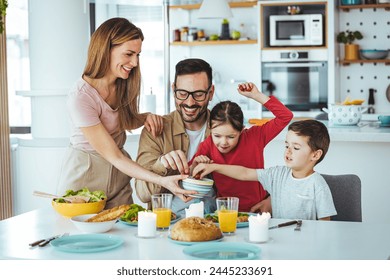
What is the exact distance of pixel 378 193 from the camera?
409cm

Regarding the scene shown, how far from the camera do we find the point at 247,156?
9.14 feet

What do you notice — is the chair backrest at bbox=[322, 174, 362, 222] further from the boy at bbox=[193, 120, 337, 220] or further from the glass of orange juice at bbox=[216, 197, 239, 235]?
the glass of orange juice at bbox=[216, 197, 239, 235]

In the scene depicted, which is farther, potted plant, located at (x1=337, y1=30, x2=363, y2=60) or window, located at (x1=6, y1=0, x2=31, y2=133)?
potted plant, located at (x1=337, y1=30, x2=363, y2=60)

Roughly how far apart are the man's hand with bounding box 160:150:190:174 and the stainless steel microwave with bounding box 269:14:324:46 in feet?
13.5

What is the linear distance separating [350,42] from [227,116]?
4.18m

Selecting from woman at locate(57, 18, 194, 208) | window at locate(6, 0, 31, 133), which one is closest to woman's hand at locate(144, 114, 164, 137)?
woman at locate(57, 18, 194, 208)

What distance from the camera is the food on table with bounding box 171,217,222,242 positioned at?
201 cm

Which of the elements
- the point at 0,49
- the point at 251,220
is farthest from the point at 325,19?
the point at 251,220

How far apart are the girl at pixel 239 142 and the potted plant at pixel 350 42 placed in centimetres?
383

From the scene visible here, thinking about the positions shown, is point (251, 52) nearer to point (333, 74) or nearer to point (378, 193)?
point (333, 74)

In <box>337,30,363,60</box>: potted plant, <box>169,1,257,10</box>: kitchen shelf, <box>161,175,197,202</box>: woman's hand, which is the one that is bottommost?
<box>161,175,197,202</box>: woman's hand

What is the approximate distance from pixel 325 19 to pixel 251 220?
4576 mm

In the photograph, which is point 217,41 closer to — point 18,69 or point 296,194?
point 18,69

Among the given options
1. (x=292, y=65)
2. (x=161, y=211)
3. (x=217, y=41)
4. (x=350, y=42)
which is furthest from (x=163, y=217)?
(x=350, y=42)
